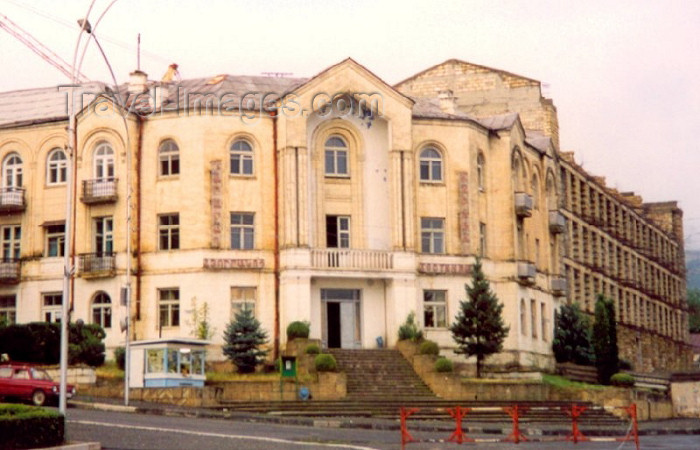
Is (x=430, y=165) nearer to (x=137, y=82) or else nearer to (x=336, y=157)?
(x=336, y=157)

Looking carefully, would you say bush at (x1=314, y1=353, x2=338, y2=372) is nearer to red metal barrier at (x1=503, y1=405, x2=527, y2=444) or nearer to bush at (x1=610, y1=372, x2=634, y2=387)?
red metal barrier at (x1=503, y1=405, x2=527, y2=444)

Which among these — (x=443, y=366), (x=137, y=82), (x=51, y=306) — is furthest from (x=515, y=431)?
(x=137, y=82)

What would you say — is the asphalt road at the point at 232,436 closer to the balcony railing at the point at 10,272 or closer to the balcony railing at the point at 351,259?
the balcony railing at the point at 351,259

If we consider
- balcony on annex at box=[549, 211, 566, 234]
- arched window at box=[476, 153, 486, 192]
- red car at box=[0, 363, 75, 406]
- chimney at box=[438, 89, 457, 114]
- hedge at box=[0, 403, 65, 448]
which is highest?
chimney at box=[438, 89, 457, 114]

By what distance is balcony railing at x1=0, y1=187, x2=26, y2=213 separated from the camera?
56594 millimetres

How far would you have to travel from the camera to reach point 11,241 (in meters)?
57.5

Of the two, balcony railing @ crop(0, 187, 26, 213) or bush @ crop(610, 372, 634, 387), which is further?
bush @ crop(610, 372, 634, 387)

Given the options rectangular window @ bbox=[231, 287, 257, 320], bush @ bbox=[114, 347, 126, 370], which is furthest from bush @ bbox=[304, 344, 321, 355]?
bush @ bbox=[114, 347, 126, 370]

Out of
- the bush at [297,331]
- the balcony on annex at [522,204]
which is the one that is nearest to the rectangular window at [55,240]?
the bush at [297,331]

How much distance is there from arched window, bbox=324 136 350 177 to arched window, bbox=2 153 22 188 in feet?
49.0

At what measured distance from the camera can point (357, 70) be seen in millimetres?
56219

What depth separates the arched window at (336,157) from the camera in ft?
186

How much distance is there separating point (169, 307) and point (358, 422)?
56.0 ft

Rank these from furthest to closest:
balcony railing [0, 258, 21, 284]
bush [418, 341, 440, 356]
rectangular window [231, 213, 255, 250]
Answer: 1. balcony railing [0, 258, 21, 284]
2. rectangular window [231, 213, 255, 250]
3. bush [418, 341, 440, 356]
